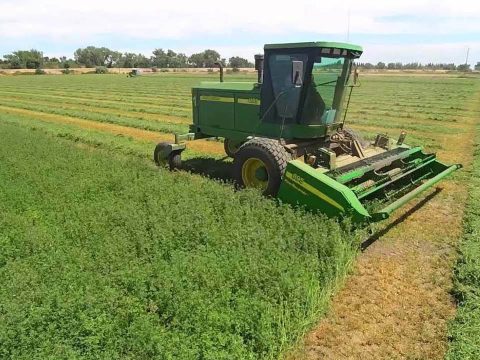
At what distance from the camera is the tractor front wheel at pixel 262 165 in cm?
644

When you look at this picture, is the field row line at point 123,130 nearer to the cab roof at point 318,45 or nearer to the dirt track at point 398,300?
the cab roof at point 318,45

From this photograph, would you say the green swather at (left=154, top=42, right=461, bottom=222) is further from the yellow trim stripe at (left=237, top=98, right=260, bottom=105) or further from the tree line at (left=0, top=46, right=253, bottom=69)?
the tree line at (left=0, top=46, right=253, bottom=69)

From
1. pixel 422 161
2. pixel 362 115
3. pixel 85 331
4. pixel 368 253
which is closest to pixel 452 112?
pixel 362 115

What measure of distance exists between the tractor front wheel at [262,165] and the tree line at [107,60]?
9745 cm

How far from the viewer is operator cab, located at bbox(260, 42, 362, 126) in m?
6.58

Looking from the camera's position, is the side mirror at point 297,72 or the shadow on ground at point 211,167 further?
the shadow on ground at point 211,167

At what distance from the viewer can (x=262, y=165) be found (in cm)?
684

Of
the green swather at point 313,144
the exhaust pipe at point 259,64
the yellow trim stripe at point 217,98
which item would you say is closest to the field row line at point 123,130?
the yellow trim stripe at point 217,98

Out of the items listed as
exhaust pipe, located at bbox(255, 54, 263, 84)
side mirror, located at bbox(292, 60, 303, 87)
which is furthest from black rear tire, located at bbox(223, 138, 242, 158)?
side mirror, located at bbox(292, 60, 303, 87)

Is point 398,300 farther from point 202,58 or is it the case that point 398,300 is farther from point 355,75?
point 202,58

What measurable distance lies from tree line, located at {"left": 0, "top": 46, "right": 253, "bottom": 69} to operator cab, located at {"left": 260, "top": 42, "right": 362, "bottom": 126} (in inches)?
3812

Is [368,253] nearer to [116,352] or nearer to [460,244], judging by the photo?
[460,244]

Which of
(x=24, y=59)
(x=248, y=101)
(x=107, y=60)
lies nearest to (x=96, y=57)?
(x=107, y=60)

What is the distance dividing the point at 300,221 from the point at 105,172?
3.97 metres
